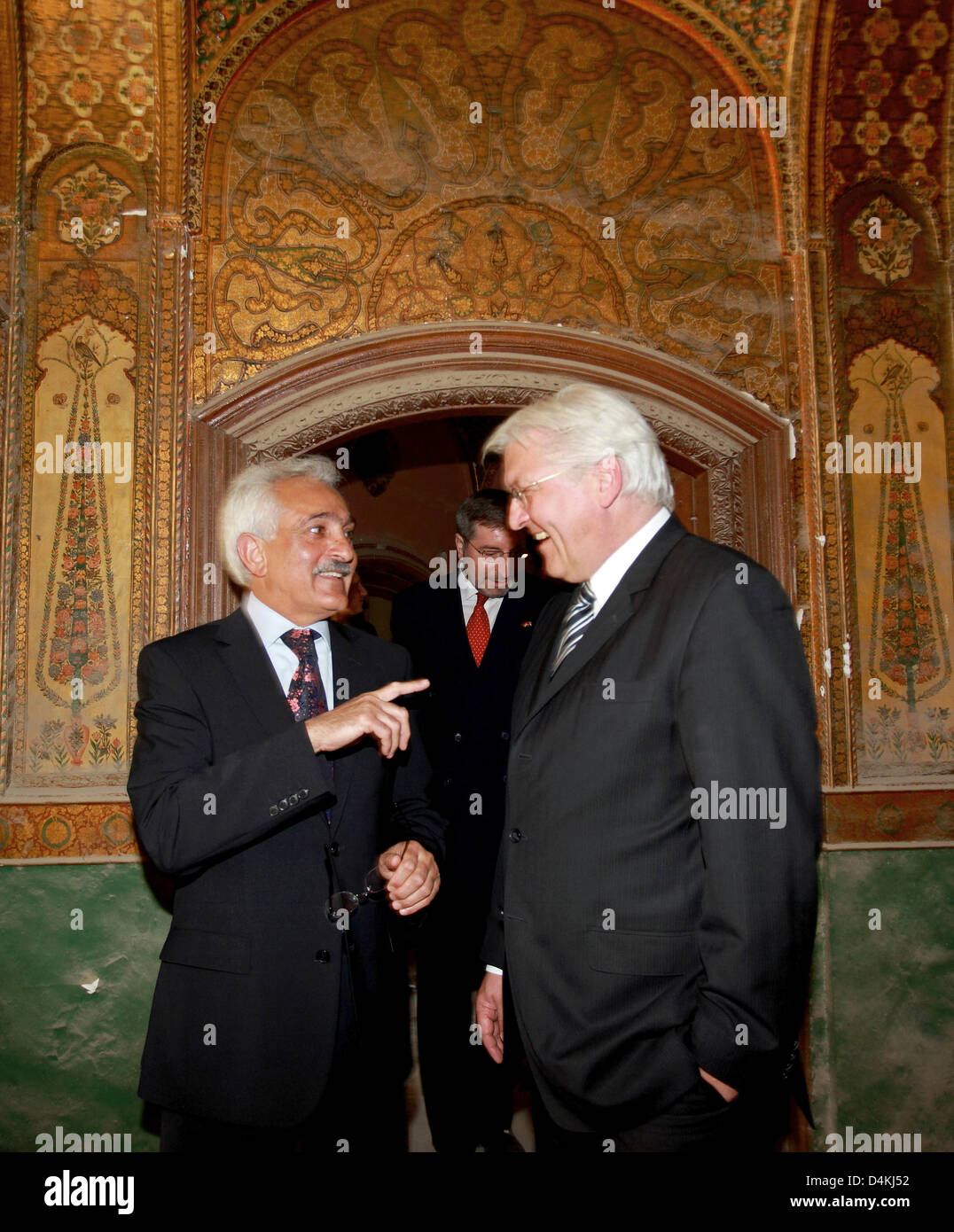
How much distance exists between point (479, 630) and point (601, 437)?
1598mm

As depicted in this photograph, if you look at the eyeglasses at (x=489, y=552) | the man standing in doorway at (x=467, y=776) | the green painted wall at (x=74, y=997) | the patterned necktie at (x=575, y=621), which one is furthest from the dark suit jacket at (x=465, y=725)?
the patterned necktie at (x=575, y=621)

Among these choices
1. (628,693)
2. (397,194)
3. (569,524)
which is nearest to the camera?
(628,693)

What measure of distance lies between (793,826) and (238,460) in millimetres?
2820

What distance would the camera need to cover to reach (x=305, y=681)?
Result: 2100 millimetres

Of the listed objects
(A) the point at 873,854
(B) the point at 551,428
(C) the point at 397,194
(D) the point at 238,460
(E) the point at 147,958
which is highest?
(C) the point at 397,194

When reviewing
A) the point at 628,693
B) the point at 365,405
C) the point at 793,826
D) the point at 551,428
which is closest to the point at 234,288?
the point at 365,405

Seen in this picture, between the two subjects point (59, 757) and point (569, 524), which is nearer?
point (569, 524)

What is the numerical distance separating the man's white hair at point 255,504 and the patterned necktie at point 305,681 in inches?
7.7

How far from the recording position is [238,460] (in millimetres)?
3699

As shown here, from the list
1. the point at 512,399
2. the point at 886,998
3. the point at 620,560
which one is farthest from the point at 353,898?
the point at 886,998

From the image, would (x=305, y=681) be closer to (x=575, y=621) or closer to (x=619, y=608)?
(x=575, y=621)

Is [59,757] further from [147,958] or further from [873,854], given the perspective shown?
[873,854]

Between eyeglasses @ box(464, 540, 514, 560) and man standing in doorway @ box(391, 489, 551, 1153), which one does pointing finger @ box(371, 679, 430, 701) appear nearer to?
man standing in doorway @ box(391, 489, 551, 1153)

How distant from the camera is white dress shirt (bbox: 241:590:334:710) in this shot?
6.95 ft
